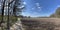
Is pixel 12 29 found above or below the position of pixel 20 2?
below

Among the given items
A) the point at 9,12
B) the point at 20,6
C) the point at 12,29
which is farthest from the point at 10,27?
the point at 20,6

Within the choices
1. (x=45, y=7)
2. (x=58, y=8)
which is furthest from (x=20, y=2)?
(x=58, y=8)

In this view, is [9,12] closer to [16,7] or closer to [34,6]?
[16,7]

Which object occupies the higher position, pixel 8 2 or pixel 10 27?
pixel 8 2

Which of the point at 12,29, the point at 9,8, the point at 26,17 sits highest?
the point at 9,8

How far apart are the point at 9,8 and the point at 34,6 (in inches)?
22.5

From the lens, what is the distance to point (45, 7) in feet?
10.3

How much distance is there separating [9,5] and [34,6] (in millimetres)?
571

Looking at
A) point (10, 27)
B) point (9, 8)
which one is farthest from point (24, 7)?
point (10, 27)

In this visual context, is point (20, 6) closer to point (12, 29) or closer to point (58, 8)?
point (12, 29)

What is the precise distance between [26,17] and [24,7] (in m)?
0.24

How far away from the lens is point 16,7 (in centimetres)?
313

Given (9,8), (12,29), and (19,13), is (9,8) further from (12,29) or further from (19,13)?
(12,29)

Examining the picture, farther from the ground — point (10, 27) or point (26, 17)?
point (26, 17)
